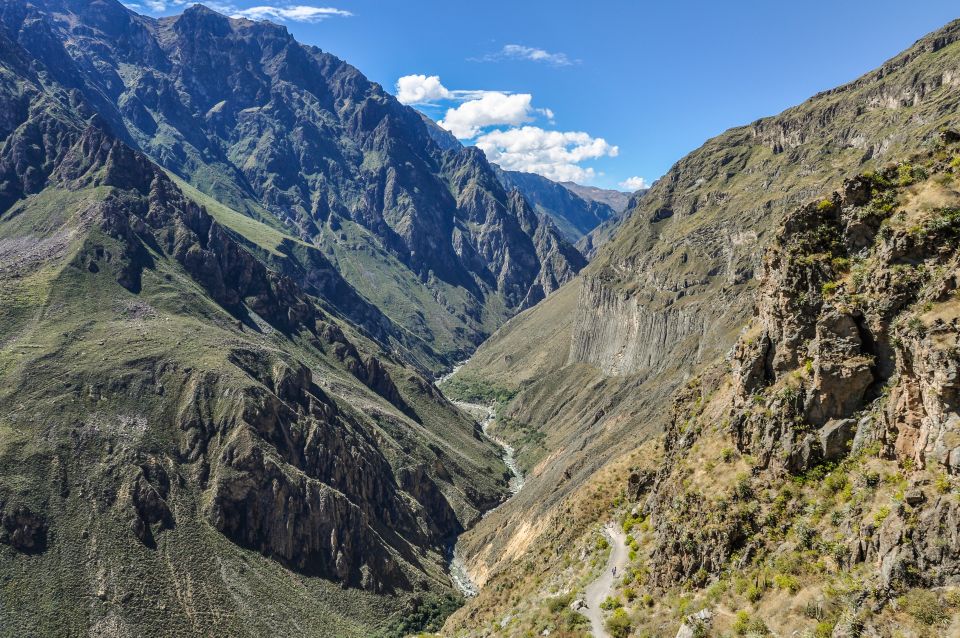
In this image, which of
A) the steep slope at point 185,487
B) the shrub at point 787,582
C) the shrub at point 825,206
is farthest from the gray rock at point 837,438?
the steep slope at point 185,487

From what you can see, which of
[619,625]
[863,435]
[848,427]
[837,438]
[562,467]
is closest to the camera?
[863,435]

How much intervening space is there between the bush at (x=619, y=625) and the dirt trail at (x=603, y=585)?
78 cm

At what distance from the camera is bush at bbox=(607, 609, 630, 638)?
41812 mm

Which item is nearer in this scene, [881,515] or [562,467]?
[881,515]

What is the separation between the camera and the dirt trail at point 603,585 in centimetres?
4557

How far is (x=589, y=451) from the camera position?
141 meters

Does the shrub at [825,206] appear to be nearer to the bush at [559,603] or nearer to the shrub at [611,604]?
the shrub at [611,604]

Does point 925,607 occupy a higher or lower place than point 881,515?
lower

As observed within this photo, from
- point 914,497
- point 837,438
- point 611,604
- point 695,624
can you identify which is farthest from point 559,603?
point 914,497

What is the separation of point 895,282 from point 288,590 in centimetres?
11305

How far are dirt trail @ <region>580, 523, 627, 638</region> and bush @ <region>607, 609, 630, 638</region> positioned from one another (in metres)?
0.78

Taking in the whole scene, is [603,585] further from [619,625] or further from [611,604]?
[619,625]

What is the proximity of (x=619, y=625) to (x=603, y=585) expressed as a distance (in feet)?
25.7

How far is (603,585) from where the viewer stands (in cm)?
5009
